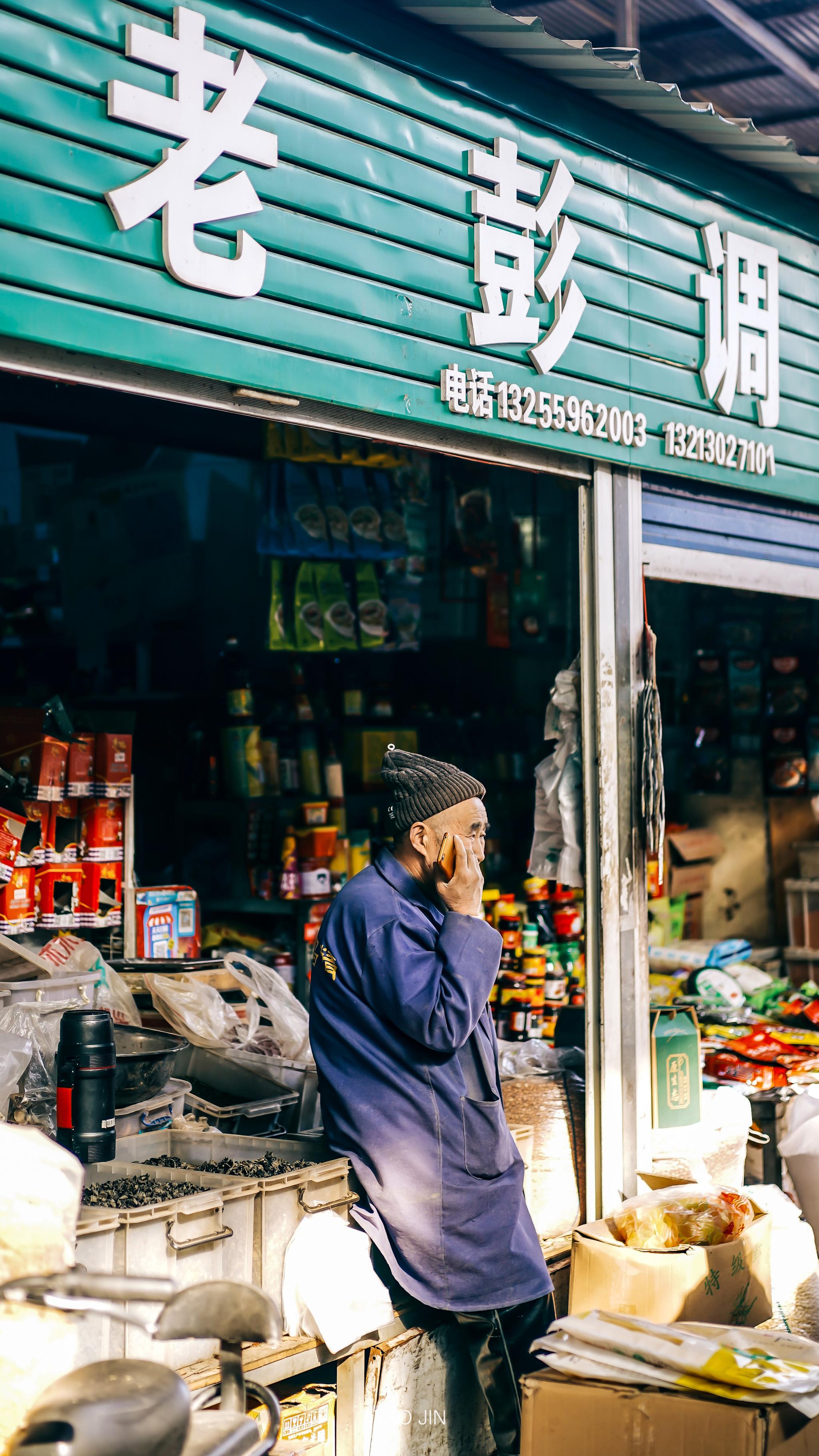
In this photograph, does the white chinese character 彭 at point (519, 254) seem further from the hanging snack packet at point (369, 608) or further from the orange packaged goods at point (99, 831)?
the hanging snack packet at point (369, 608)

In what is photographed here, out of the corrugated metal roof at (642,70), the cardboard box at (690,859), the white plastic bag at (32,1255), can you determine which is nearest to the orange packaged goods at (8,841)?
the white plastic bag at (32,1255)

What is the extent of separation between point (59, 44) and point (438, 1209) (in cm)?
316

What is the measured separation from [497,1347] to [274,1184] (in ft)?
2.74

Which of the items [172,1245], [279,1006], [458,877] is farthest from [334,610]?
[172,1245]

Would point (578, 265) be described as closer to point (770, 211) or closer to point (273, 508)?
point (770, 211)

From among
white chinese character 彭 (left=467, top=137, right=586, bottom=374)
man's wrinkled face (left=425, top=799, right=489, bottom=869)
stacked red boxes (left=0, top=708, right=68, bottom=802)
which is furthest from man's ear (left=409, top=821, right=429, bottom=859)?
stacked red boxes (left=0, top=708, right=68, bottom=802)

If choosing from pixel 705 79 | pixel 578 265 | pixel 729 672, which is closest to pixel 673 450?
pixel 578 265

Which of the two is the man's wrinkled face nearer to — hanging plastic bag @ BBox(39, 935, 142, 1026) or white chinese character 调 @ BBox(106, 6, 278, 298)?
hanging plastic bag @ BBox(39, 935, 142, 1026)

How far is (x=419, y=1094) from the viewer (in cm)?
355

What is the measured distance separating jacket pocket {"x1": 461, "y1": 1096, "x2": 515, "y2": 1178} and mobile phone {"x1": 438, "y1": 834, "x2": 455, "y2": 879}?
633 millimetres

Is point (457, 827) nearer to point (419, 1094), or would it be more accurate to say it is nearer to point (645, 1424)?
point (419, 1094)

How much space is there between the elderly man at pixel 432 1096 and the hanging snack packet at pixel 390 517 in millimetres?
3549

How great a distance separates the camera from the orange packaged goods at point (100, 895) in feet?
17.2

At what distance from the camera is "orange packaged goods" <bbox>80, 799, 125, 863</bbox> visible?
5.31 meters
